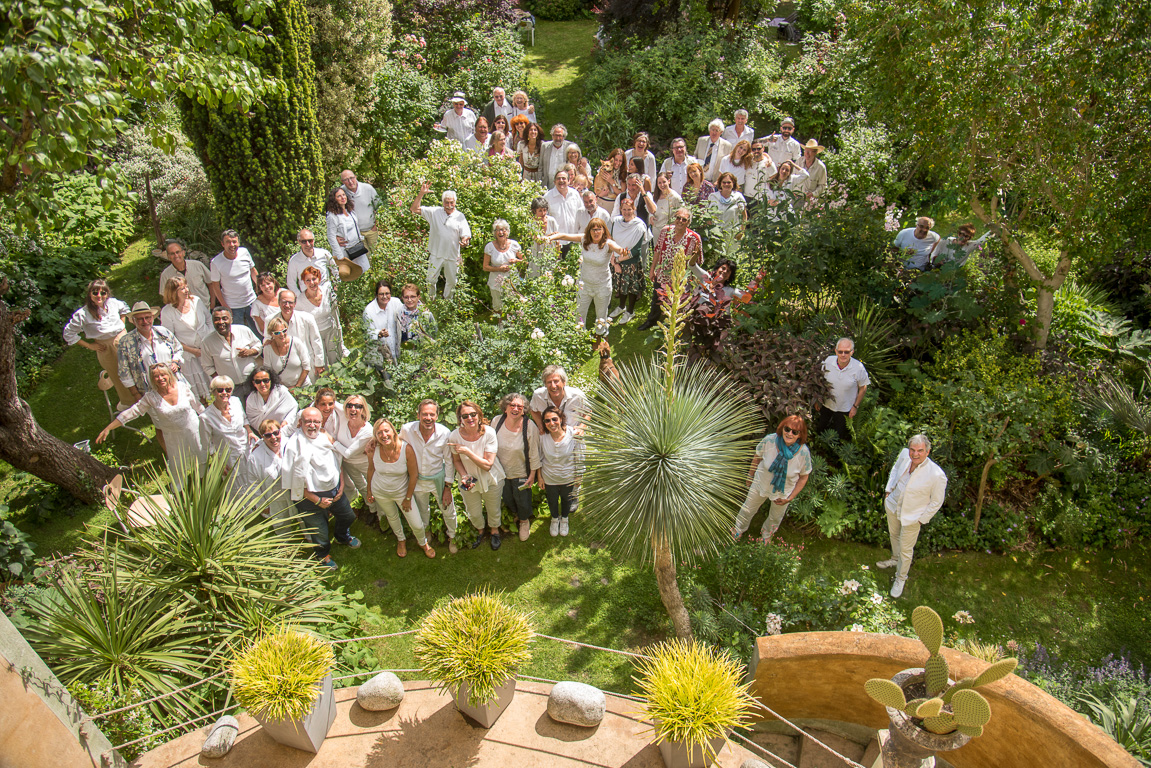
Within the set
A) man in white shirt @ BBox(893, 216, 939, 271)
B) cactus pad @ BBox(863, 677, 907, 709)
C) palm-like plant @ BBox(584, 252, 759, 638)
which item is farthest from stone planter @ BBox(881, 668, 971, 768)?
man in white shirt @ BBox(893, 216, 939, 271)

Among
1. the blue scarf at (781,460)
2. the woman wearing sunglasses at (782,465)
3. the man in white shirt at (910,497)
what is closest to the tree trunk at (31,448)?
the woman wearing sunglasses at (782,465)

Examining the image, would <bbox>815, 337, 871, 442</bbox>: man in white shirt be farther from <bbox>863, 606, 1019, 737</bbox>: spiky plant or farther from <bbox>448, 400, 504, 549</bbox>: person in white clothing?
<bbox>863, 606, 1019, 737</bbox>: spiky plant

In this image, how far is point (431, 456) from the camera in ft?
25.1

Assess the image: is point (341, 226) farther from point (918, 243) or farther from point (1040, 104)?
point (1040, 104)

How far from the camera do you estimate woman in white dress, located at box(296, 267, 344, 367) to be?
30.1 ft

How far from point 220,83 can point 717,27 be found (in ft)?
39.9

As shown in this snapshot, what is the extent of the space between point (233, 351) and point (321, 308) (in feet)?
3.89

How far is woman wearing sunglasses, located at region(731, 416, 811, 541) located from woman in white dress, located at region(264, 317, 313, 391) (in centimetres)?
510

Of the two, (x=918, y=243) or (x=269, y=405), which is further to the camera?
(x=918, y=243)

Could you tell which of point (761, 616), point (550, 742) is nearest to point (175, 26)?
point (550, 742)

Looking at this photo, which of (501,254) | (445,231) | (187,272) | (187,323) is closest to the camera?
(187,323)

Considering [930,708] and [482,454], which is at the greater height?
[930,708]

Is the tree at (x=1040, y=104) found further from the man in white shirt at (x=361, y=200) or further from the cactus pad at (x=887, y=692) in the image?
the man in white shirt at (x=361, y=200)

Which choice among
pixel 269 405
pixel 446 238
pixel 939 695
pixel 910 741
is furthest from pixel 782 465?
pixel 446 238
